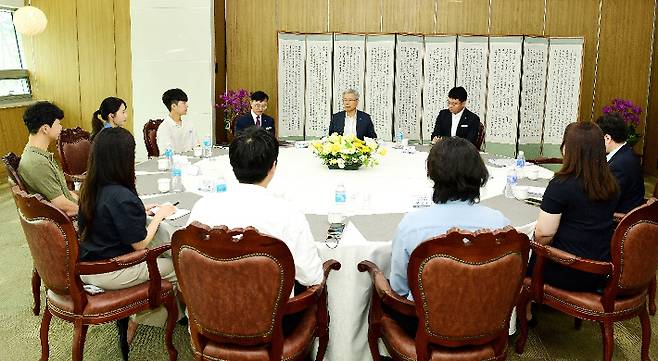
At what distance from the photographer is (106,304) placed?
2742mm

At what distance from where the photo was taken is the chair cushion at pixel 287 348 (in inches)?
89.0

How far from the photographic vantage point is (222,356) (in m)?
2.27

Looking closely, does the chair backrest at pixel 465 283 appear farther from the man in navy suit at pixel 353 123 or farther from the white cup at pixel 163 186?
the man in navy suit at pixel 353 123

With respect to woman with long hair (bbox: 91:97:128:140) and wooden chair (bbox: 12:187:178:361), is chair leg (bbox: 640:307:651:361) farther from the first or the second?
woman with long hair (bbox: 91:97:128:140)

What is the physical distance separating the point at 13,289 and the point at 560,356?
353cm

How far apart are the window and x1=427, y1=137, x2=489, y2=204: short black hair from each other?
24.3ft

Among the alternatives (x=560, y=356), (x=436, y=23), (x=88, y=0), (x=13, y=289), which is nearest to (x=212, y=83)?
(x=88, y=0)

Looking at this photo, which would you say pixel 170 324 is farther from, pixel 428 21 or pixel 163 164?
pixel 428 21

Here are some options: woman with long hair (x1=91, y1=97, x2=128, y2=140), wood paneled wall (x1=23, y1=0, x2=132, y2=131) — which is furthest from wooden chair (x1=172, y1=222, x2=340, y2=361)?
wood paneled wall (x1=23, y1=0, x2=132, y2=131)

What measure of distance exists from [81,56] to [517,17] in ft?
19.1

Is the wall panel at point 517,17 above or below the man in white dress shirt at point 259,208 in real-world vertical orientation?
above

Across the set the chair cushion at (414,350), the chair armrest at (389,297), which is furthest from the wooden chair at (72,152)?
the chair cushion at (414,350)

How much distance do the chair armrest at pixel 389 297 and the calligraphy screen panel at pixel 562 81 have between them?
5574mm

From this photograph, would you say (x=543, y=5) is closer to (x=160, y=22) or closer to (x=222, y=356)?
(x=160, y=22)
